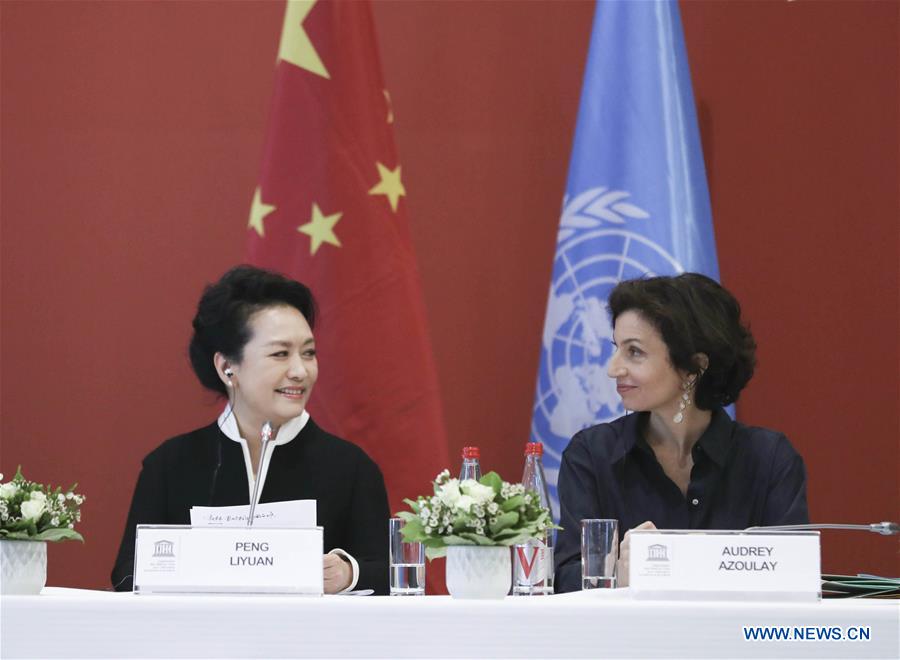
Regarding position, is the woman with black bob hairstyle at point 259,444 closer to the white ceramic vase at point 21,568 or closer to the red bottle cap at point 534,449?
the red bottle cap at point 534,449

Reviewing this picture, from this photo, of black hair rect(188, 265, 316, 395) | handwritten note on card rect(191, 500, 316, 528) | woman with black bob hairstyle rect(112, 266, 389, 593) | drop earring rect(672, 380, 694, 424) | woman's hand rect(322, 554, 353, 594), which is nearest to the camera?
handwritten note on card rect(191, 500, 316, 528)

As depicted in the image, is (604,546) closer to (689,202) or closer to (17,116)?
(689,202)

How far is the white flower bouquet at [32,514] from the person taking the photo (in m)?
1.79

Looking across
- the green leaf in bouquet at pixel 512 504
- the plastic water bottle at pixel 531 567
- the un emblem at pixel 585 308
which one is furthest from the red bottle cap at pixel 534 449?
the un emblem at pixel 585 308

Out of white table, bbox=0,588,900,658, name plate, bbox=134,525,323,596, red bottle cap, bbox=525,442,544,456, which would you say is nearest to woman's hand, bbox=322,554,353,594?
red bottle cap, bbox=525,442,544,456

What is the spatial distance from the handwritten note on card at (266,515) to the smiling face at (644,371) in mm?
733

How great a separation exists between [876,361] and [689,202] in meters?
0.86

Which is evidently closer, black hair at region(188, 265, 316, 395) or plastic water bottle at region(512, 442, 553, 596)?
plastic water bottle at region(512, 442, 553, 596)

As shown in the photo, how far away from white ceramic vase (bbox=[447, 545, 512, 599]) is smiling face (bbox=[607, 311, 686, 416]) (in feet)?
2.87

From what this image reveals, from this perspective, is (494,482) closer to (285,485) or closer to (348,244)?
(285,485)

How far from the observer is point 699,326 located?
8.25 feet

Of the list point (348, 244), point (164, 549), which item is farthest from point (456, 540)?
point (348, 244)

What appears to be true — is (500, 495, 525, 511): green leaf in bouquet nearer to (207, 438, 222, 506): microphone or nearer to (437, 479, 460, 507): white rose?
(437, 479, 460, 507): white rose

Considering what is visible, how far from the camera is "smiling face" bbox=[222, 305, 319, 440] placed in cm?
269
